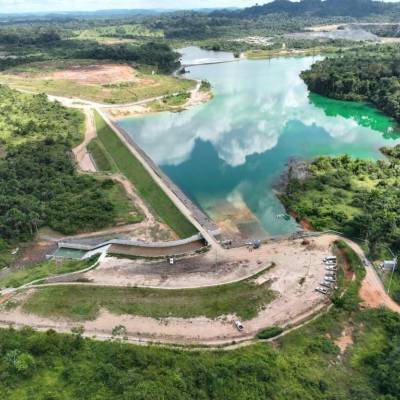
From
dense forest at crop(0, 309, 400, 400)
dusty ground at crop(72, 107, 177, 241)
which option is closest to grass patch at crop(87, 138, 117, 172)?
dusty ground at crop(72, 107, 177, 241)

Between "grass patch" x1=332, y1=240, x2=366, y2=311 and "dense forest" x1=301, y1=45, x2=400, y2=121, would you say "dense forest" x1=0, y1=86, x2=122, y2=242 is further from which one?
"dense forest" x1=301, y1=45, x2=400, y2=121

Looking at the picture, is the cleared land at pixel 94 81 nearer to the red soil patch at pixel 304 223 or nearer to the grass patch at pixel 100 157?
the grass patch at pixel 100 157

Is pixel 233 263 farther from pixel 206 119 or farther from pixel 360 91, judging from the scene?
pixel 360 91

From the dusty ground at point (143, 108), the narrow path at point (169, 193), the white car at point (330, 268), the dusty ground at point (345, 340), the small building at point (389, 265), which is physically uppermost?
the dusty ground at point (143, 108)

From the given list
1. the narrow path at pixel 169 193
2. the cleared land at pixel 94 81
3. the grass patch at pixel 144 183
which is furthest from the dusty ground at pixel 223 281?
the cleared land at pixel 94 81

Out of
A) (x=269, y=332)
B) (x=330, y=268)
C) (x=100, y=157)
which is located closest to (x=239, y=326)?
(x=269, y=332)

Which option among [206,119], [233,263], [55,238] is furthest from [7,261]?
[206,119]
